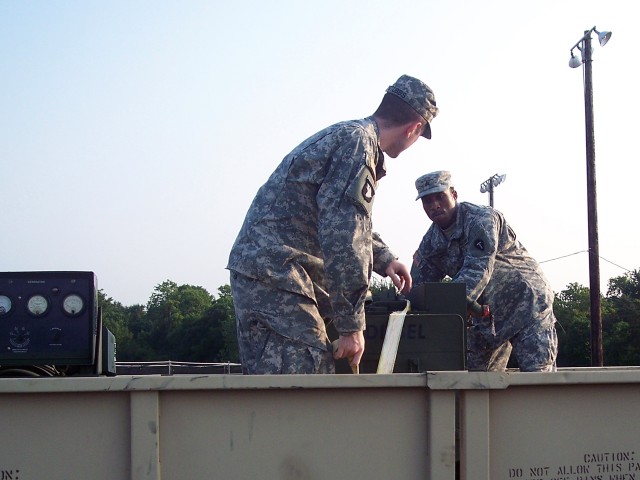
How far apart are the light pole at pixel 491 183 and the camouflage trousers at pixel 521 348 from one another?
913 inches

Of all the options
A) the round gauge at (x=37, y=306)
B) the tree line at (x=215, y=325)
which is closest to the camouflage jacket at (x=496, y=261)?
the round gauge at (x=37, y=306)

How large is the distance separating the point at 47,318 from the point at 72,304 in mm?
104

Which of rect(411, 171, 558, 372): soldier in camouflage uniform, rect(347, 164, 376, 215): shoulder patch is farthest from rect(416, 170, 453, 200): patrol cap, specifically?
rect(347, 164, 376, 215): shoulder patch

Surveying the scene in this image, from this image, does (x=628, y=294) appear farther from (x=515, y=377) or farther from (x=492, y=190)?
(x=515, y=377)

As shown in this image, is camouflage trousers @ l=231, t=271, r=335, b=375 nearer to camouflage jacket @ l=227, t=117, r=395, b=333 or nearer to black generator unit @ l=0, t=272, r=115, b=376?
camouflage jacket @ l=227, t=117, r=395, b=333

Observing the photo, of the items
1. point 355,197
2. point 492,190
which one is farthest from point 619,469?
point 492,190

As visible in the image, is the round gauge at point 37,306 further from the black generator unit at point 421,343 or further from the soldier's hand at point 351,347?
the black generator unit at point 421,343

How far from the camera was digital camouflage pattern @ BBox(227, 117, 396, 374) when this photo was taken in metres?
3.23

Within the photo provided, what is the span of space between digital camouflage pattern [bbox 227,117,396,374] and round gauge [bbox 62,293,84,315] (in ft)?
2.31

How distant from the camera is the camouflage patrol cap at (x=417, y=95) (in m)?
3.74

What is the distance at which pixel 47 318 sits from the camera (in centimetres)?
307

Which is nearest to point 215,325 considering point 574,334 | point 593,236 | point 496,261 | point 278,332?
point 574,334

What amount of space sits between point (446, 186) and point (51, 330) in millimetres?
3019

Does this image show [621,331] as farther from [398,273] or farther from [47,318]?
[47,318]
